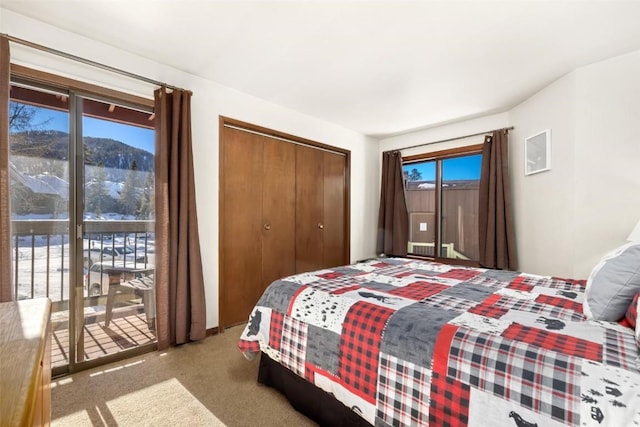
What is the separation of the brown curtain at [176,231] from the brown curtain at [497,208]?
3.09 m

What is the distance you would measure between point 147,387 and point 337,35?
2.67 metres

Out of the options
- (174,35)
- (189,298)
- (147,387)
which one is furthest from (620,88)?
(147,387)

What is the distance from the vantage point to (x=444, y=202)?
4.21 metres

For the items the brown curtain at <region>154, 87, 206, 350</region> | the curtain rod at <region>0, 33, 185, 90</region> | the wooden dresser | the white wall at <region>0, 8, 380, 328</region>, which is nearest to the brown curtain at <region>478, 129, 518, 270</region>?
the white wall at <region>0, 8, 380, 328</region>

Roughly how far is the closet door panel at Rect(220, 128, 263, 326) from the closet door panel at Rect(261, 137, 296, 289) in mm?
87

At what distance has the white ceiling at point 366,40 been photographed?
6.06 feet

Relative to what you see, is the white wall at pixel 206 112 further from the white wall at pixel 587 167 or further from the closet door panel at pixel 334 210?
the white wall at pixel 587 167

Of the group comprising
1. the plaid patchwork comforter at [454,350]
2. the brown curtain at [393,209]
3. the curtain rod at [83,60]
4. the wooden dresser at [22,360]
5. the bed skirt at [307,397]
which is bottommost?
the bed skirt at [307,397]

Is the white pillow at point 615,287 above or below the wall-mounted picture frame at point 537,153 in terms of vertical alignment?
below

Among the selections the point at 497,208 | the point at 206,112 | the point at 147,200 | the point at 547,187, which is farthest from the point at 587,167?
the point at 147,200

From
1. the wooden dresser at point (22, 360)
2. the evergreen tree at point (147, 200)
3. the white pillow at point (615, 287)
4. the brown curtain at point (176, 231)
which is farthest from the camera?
the evergreen tree at point (147, 200)

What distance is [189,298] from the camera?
8.53ft

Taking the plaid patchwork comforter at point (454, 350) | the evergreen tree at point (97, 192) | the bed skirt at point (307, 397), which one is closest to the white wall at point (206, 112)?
the evergreen tree at point (97, 192)

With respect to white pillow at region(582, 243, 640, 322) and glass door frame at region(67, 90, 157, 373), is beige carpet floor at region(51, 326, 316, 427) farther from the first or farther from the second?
white pillow at region(582, 243, 640, 322)
